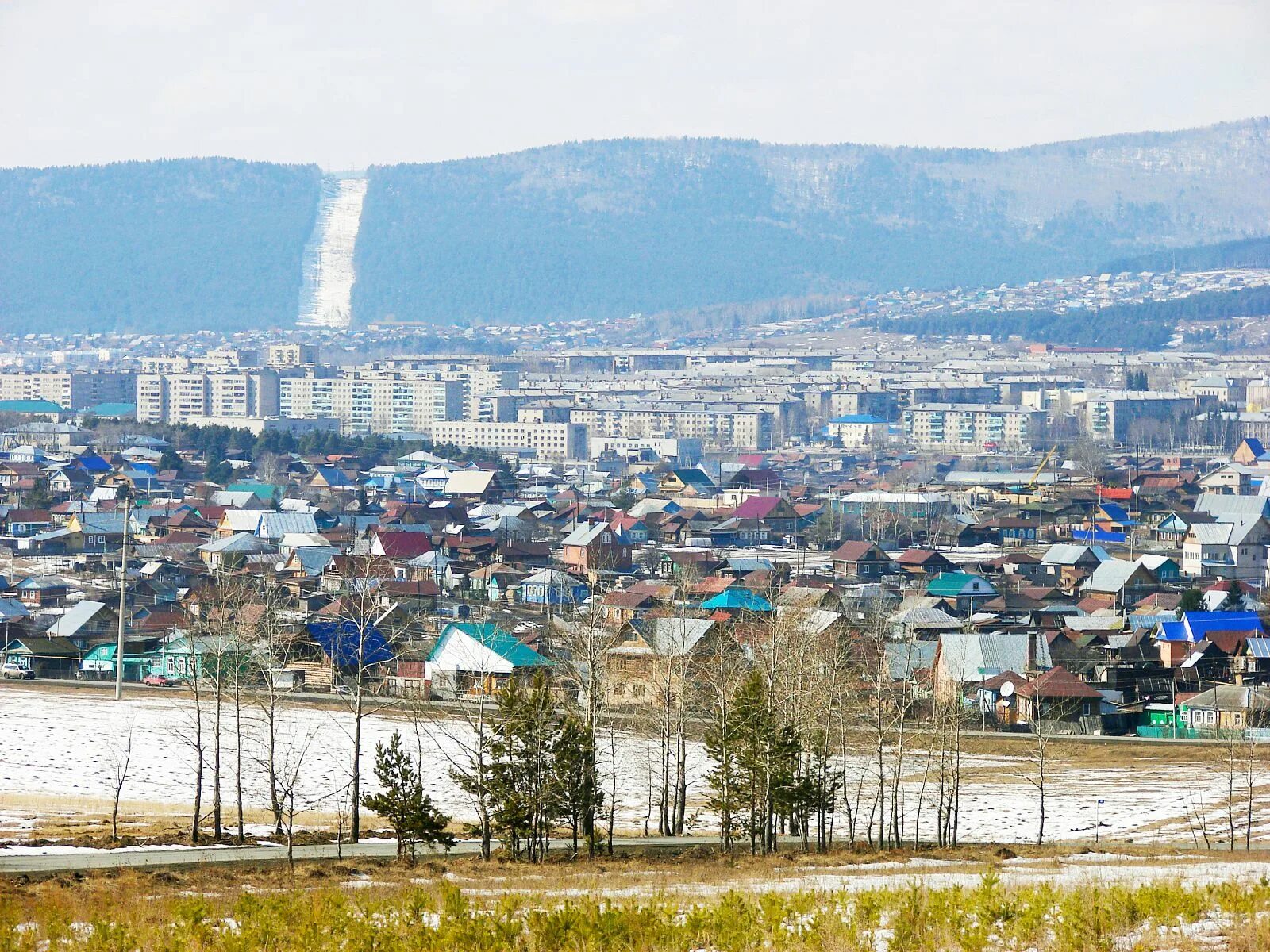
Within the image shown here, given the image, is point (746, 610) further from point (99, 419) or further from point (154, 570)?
point (99, 419)

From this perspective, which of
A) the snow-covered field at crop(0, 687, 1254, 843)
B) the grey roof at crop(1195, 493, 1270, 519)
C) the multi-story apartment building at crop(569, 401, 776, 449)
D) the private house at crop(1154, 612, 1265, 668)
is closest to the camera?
the snow-covered field at crop(0, 687, 1254, 843)

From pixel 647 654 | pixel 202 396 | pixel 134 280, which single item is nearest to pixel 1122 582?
pixel 647 654

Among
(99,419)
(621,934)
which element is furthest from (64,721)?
(99,419)

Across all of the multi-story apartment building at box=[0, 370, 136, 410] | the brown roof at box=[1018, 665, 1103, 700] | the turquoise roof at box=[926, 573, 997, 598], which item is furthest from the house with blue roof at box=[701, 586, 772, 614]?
the multi-story apartment building at box=[0, 370, 136, 410]

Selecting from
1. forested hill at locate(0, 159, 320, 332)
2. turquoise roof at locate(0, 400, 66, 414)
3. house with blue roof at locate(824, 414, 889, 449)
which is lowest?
house with blue roof at locate(824, 414, 889, 449)

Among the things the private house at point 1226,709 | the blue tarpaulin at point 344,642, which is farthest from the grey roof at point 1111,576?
the blue tarpaulin at point 344,642

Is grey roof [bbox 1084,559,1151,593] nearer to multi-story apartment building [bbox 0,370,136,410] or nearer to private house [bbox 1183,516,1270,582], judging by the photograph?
private house [bbox 1183,516,1270,582]
